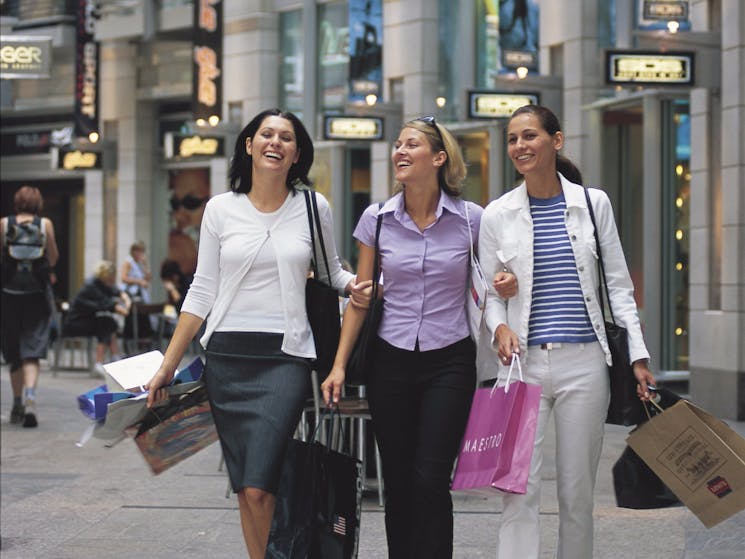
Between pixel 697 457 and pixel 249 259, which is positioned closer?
pixel 697 457

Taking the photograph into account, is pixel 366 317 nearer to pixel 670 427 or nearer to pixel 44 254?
pixel 670 427

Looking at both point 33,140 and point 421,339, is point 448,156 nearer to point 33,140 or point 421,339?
point 421,339

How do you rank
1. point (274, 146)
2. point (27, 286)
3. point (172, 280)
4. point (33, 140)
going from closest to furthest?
point (274, 146) < point (27, 286) < point (172, 280) < point (33, 140)

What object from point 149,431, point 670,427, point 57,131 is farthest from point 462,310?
point 57,131

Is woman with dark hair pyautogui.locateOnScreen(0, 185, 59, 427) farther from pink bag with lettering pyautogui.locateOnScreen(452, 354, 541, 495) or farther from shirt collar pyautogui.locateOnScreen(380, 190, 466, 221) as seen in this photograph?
pink bag with lettering pyautogui.locateOnScreen(452, 354, 541, 495)

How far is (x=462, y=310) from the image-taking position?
18.5ft

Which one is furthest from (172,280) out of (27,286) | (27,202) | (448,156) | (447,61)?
(448,156)

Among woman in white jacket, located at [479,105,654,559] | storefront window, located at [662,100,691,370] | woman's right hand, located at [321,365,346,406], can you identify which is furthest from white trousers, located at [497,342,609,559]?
storefront window, located at [662,100,691,370]

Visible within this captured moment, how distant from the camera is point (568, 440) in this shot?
554 centimetres

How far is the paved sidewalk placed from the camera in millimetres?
7402

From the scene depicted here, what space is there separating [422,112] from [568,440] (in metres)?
16.1

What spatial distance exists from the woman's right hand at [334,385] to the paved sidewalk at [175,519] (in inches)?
39.3

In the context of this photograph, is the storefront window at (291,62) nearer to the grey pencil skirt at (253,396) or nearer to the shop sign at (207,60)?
the shop sign at (207,60)

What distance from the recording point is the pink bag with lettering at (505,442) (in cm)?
533
